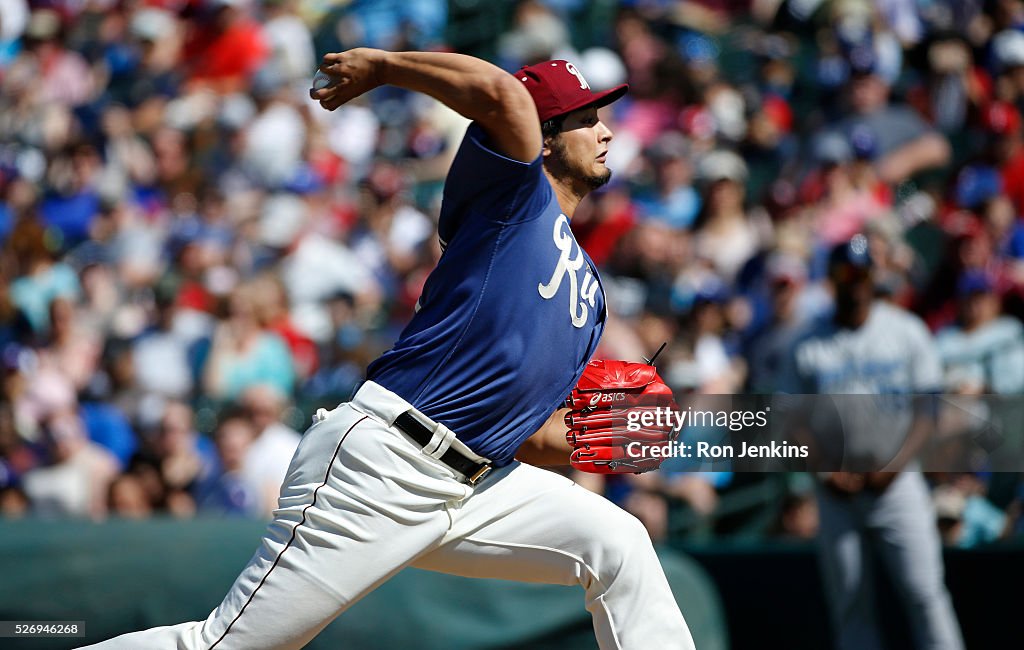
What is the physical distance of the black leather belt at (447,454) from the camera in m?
3.28

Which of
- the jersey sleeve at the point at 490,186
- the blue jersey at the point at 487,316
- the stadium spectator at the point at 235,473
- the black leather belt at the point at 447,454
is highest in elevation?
the jersey sleeve at the point at 490,186

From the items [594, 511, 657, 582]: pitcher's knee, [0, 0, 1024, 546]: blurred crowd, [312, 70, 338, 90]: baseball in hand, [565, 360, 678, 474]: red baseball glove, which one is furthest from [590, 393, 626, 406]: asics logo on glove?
[0, 0, 1024, 546]: blurred crowd

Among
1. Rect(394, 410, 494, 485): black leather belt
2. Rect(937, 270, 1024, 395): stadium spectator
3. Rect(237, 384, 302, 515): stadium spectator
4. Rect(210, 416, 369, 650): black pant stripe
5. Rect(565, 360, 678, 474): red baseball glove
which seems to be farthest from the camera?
Rect(237, 384, 302, 515): stadium spectator

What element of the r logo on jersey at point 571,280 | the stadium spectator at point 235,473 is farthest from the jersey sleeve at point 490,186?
the stadium spectator at point 235,473

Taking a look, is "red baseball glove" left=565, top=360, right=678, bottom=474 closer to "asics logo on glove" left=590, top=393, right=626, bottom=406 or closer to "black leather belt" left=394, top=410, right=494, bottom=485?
"asics logo on glove" left=590, top=393, right=626, bottom=406

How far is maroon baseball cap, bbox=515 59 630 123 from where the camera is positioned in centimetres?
357

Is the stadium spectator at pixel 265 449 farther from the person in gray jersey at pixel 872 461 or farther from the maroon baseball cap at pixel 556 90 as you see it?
the maroon baseball cap at pixel 556 90

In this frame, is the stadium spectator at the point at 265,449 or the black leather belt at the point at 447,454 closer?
the black leather belt at the point at 447,454

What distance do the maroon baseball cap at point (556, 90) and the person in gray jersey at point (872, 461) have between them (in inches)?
91.2

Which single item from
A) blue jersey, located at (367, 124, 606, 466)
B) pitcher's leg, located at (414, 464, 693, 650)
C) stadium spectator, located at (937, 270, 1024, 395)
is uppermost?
blue jersey, located at (367, 124, 606, 466)

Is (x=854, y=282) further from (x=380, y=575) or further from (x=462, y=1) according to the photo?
(x=462, y=1)

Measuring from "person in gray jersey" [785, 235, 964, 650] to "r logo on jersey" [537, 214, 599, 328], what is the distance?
86.3 inches

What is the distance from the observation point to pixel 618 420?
12.2 feet

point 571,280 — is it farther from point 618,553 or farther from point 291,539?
point 291,539
